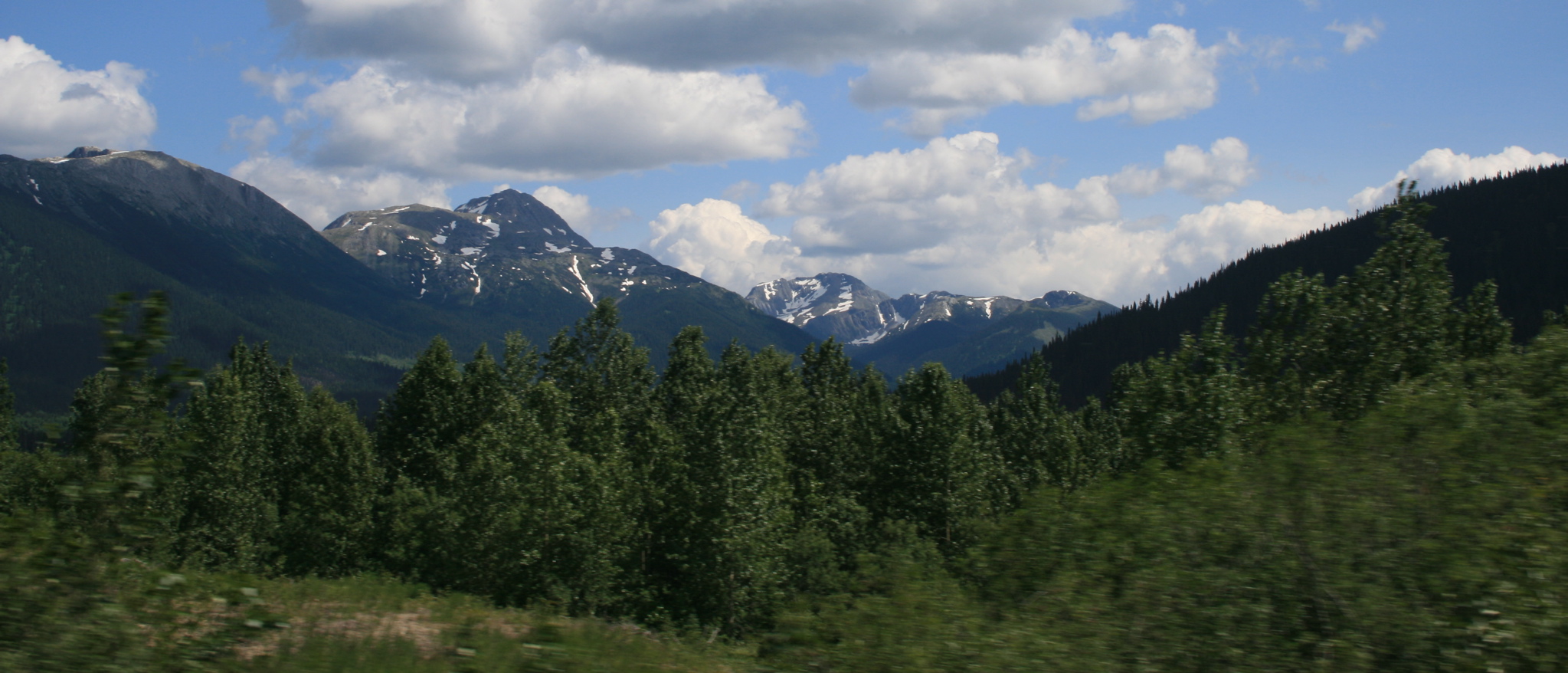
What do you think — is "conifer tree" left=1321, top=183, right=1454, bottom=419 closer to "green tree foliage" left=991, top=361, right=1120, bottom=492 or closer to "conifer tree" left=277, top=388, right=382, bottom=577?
"green tree foliage" left=991, top=361, right=1120, bottom=492

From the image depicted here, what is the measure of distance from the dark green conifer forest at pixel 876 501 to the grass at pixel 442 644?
55 cm

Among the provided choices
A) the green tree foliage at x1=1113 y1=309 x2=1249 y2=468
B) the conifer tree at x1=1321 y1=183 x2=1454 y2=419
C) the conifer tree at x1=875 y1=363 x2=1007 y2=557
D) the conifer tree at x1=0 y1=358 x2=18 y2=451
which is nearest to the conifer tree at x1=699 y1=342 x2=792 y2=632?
the conifer tree at x1=875 y1=363 x2=1007 y2=557

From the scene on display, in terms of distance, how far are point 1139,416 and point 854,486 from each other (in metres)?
28.4

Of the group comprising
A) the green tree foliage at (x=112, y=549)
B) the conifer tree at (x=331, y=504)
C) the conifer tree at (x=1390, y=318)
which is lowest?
the conifer tree at (x=331, y=504)

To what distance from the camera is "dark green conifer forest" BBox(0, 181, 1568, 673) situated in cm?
898

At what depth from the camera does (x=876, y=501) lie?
49094 mm

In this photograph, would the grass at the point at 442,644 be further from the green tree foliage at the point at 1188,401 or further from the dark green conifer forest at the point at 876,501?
the green tree foliage at the point at 1188,401

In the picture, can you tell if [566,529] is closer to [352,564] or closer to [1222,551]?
[352,564]

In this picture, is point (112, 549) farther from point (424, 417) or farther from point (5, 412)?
point (5, 412)


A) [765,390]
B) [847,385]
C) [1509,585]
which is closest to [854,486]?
[765,390]

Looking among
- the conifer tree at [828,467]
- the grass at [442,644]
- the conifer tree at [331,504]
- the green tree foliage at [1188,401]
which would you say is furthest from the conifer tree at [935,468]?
the grass at [442,644]

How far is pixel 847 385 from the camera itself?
7006 cm

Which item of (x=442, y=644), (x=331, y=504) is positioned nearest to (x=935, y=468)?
(x=331, y=504)

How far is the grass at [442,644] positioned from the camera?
31.4ft
